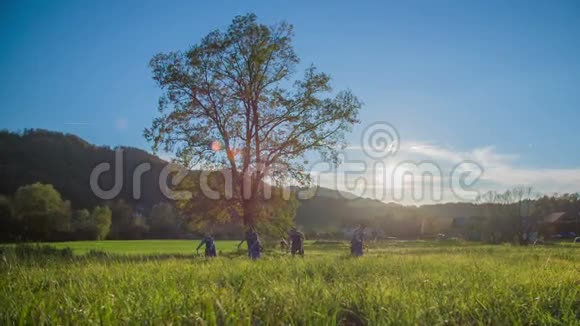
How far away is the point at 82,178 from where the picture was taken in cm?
9462

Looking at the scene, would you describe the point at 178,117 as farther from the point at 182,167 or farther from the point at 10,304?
the point at 10,304

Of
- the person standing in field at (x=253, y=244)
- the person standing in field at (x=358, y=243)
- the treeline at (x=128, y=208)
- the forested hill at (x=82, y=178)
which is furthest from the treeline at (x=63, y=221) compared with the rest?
the person standing in field at (x=358, y=243)

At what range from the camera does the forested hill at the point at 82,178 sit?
82.9 metres

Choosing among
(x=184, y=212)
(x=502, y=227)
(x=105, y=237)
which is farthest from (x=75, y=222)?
(x=502, y=227)

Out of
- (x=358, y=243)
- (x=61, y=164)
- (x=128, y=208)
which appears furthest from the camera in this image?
(x=61, y=164)

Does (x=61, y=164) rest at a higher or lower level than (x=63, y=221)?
higher

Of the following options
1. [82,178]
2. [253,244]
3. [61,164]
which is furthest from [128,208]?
[253,244]

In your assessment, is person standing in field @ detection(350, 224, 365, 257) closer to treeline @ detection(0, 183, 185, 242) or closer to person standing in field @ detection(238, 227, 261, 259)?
person standing in field @ detection(238, 227, 261, 259)

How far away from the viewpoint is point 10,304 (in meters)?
3.69

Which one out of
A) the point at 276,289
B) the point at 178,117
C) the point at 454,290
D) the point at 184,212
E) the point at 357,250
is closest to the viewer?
the point at 276,289

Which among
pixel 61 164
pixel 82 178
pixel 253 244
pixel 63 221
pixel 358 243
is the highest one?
pixel 61 164

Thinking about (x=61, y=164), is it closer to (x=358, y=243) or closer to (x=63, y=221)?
(x=63, y=221)

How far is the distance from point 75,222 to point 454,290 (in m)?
76.2

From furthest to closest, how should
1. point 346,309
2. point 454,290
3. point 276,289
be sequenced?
point 454,290, point 276,289, point 346,309
